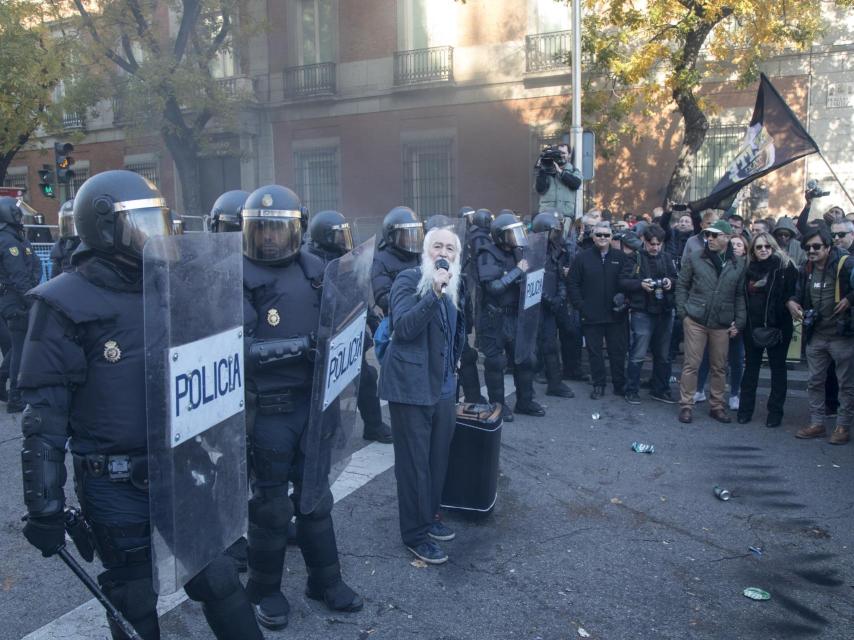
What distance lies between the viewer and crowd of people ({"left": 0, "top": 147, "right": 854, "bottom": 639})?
2604mm

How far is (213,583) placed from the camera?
2691mm

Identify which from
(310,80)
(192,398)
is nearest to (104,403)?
(192,398)

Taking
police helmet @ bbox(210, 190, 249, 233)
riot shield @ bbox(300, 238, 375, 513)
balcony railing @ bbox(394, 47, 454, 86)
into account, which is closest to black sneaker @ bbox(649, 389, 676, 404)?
police helmet @ bbox(210, 190, 249, 233)

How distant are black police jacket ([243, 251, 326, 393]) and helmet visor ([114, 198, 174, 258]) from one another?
76cm

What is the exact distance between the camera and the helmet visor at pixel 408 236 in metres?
5.65

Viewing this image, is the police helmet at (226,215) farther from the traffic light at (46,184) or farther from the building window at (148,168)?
the building window at (148,168)

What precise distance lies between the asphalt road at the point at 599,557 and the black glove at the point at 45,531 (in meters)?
1.19

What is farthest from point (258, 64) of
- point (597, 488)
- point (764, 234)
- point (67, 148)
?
point (597, 488)

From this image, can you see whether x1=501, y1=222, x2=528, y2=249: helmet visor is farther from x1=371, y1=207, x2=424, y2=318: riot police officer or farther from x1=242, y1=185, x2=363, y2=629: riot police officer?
x1=242, y1=185, x2=363, y2=629: riot police officer

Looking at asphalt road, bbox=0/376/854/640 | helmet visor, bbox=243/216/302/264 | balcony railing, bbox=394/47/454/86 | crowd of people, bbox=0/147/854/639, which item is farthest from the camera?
balcony railing, bbox=394/47/454/86

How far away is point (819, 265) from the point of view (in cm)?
658

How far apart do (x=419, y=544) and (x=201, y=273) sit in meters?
2.31

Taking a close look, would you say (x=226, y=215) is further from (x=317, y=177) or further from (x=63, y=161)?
(x=317, y=177)

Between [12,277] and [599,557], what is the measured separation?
6.12 m
